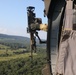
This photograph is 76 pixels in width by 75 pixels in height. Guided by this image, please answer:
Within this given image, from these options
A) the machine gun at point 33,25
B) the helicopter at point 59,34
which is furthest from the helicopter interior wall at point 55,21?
the machine gun at point 33,25

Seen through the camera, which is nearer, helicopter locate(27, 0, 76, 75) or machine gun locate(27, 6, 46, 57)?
helicopter locate(27, 0, 76, 75)

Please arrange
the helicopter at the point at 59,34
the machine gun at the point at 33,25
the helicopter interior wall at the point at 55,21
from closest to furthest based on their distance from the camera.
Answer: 1. the helicopter at the point at 59,34
2. the helicopter interior wall at the point at 55,21
3. the machine gun at the point at 33,25

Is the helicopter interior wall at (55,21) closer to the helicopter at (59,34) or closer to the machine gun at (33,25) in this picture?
the helicopter at (59,34)

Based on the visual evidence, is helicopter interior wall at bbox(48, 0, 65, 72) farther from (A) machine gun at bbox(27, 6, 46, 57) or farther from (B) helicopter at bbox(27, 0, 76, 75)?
(A) machine gun at bbox(27, 6, 46, 57)

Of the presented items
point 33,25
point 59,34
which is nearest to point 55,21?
point 59,34

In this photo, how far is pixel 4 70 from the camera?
128250 millimetres

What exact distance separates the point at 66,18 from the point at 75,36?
30 cm

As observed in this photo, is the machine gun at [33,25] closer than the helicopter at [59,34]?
No

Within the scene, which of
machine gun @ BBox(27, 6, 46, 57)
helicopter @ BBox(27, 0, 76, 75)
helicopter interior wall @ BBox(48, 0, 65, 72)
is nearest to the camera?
helicopter @ BBox(27, 0, 76, 75)

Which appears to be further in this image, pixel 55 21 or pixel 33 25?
pixel 33 25

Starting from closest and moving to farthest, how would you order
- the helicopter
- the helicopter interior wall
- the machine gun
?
the helicopter, the helicopter interior wall, the machine gun

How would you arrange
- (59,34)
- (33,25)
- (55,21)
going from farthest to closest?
(33,25) → (55,21) → (59,34)

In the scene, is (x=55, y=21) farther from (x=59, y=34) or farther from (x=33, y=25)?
(x=33, y=25)

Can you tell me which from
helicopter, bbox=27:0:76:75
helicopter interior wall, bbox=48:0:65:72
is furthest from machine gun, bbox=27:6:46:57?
helicopter interior wall, bbox=48:0:65:72
